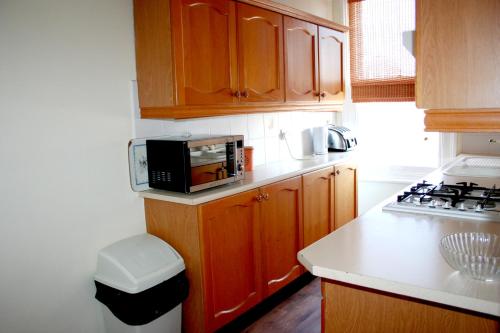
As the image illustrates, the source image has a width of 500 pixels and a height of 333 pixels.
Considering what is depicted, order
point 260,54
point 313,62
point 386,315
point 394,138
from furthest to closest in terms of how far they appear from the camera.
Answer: point 394,138
point 313,62
point 260,54
point 386,315

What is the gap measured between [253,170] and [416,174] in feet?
5.28

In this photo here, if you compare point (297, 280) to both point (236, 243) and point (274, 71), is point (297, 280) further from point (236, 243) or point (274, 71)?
point (274, 71)

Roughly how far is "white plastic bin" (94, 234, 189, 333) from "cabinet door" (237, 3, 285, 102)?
39.8 inches

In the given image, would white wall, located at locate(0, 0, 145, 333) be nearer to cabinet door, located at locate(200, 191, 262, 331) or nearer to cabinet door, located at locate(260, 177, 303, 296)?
cabinet door, located at locate(200, 191, 262, 331)

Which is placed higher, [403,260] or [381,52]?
[381,52]

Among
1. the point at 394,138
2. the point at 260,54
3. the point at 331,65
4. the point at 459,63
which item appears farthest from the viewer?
the point at 394,138

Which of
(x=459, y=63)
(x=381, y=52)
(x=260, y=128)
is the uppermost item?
(x=381, y=52)

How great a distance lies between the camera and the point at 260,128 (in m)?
3.23

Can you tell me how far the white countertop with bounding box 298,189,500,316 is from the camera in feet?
3.86

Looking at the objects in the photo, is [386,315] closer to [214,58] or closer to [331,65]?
[214,58]

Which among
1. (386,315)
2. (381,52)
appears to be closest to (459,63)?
(386,315)

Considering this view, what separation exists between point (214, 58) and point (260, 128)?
95 cm

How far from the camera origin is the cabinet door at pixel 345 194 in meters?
3.38

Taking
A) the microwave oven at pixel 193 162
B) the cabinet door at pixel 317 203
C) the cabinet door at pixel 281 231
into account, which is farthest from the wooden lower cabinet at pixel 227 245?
the cabinet door at pixel 317 203
